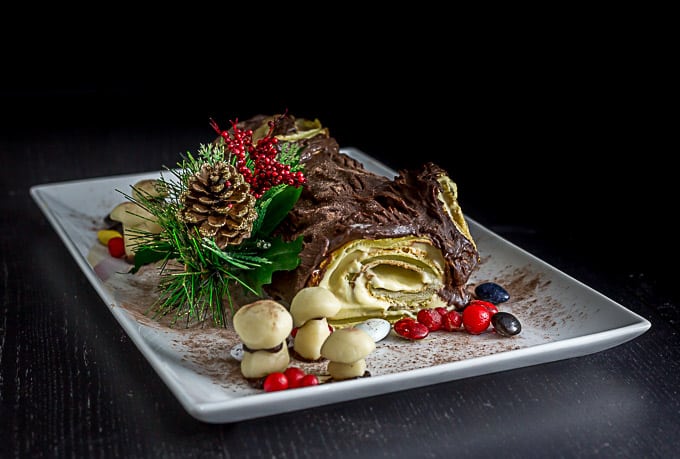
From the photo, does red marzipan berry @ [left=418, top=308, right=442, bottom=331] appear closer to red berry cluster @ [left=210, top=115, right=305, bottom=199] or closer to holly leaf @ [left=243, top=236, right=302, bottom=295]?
holly leaf @ [left=243, top=236, right=302, bottom=295]

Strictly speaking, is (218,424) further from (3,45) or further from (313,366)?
(3,45)

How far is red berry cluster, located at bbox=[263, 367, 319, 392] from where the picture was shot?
2100 millimetres

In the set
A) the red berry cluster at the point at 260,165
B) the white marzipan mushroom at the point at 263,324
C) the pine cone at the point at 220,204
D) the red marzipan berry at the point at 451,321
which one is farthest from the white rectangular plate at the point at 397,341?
the red berry cluster at the point at 260,165

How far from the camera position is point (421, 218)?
8.40ft

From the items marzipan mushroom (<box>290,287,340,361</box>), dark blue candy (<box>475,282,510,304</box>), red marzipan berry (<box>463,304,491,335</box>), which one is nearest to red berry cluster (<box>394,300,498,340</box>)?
red marzipan berry (<box>463,304,491,335</box>)

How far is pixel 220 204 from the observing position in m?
A: 2.43

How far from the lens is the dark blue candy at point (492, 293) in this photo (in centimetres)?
269

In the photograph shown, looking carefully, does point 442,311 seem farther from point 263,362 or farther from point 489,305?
point 263,362

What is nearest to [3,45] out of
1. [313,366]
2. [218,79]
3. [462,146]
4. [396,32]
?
[218,79]

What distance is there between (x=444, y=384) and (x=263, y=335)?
1.54 ft

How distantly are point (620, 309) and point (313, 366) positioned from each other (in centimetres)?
80

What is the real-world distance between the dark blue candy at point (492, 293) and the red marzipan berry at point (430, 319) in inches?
9.0

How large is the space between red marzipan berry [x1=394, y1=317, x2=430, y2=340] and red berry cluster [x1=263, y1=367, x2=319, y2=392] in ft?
1.32

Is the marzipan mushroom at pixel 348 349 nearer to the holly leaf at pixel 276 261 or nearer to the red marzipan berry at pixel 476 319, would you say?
the holly leaf at pixel 276 261
